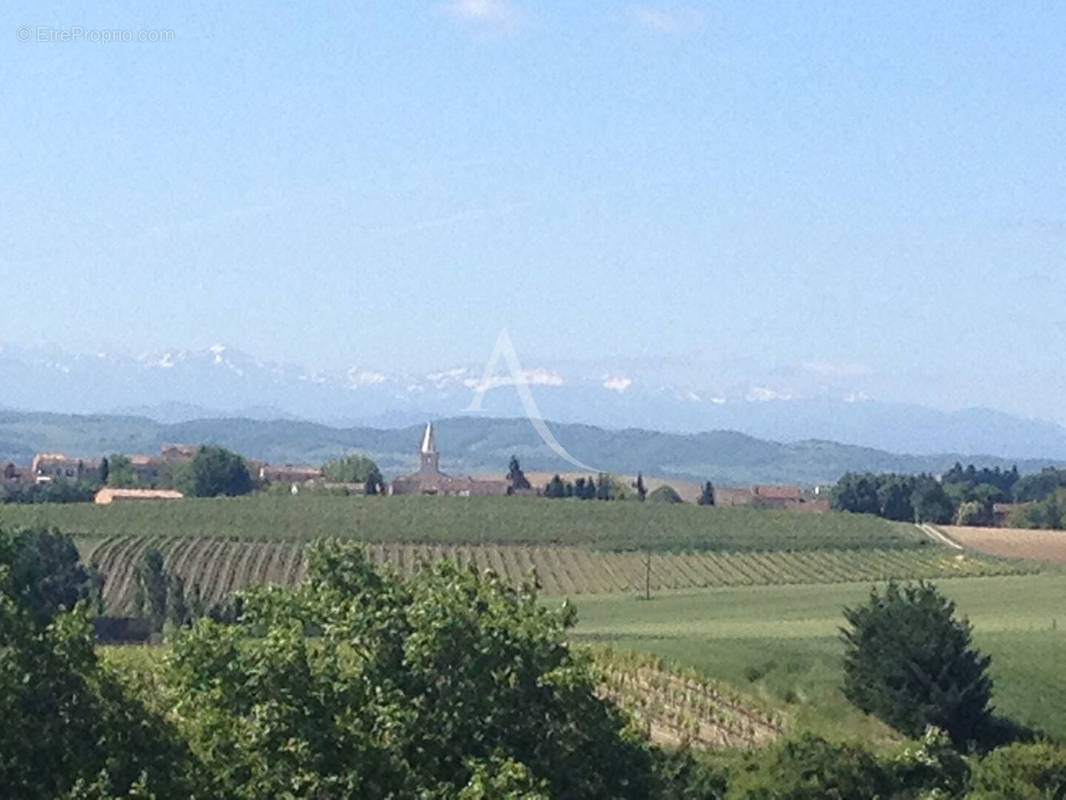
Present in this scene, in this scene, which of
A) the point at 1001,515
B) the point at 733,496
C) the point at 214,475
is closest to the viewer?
Result: the point at 1001,515

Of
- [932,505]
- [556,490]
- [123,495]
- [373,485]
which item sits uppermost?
[932,505]

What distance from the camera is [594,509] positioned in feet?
336

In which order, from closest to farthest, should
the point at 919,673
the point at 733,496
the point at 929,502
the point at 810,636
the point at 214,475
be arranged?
the point at 919,673 < the point at 810,636 < the point at 929,502 < the point at 214,475 < the point at 733,496

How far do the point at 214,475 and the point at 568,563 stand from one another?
62191mm

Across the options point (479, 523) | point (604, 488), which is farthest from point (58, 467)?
point (479, 523)

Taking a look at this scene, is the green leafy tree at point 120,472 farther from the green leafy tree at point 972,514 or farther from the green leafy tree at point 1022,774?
the green leafy tree at point 1022,774

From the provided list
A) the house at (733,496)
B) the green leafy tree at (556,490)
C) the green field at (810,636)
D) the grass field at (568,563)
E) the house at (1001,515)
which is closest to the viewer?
the green field at (810,636)

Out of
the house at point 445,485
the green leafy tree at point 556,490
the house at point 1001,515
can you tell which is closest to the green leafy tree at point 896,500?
the house at point 1001,515

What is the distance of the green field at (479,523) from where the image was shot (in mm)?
88938

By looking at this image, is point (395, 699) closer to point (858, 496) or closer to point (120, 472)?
point (858, 496)

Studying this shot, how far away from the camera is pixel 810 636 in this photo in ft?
163

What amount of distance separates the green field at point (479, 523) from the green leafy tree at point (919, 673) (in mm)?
50669

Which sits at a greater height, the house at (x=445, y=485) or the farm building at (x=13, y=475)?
the house at (x=445, y=485)

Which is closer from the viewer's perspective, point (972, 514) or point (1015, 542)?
point (1015, 542)
